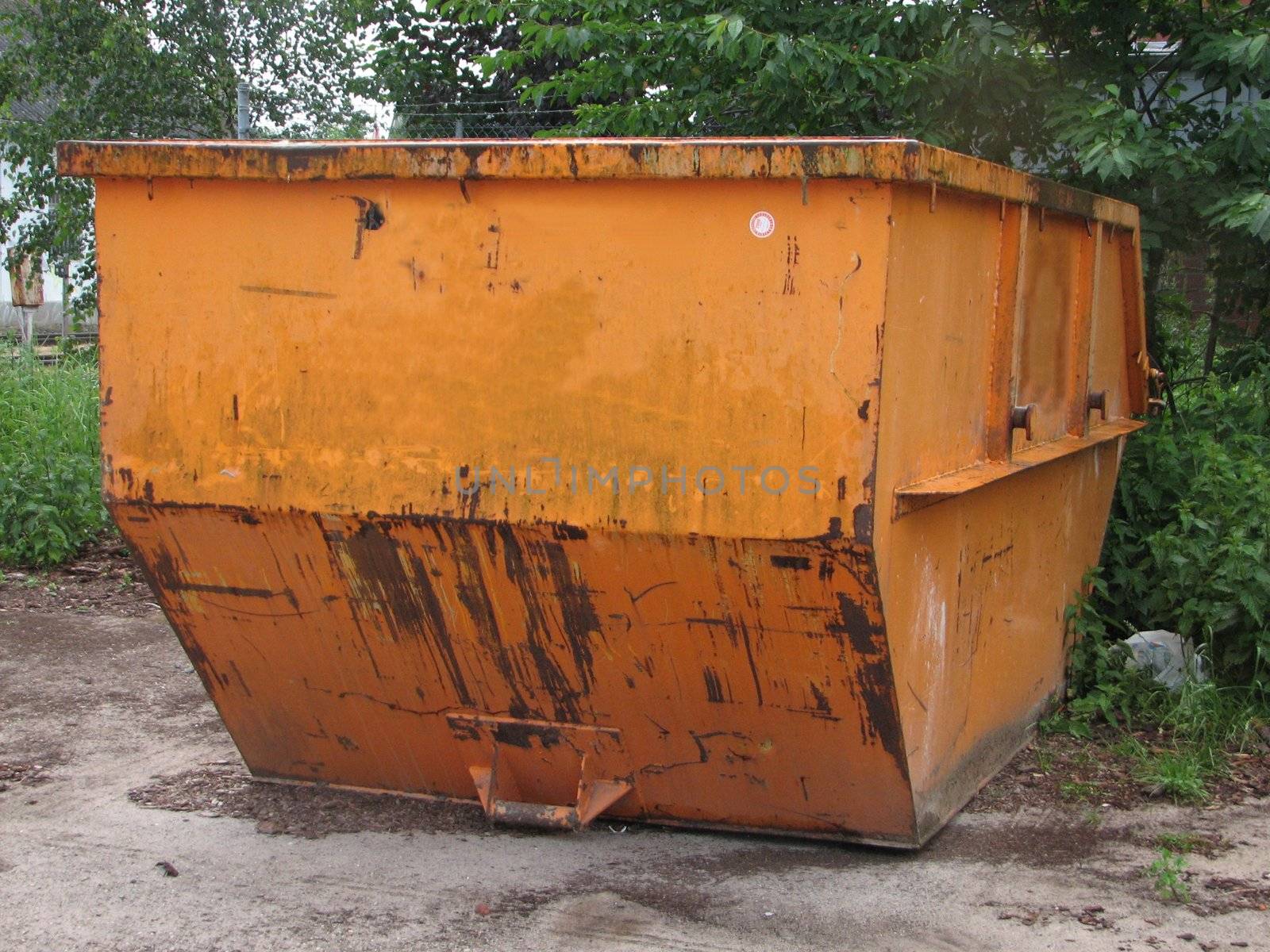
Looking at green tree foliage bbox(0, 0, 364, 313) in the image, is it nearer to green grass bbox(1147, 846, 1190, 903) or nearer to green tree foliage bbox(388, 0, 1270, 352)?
green tree foliage bbox(388, 0, 1270, 352)

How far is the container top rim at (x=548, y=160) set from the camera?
2.86 metres

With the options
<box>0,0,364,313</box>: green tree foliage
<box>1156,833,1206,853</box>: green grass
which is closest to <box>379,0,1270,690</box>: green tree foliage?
<box>1156,833,1206,853</box>: green grass

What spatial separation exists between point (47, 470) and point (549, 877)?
215 inches

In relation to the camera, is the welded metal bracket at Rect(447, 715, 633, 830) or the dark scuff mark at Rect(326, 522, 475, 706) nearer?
the dark scuff mark at Rect(326, 522, 475, 706)

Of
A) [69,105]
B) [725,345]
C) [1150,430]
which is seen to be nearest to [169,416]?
[725,345]

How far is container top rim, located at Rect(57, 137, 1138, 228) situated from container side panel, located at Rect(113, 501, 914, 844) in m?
0.80

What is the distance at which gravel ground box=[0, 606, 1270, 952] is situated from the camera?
3172mm

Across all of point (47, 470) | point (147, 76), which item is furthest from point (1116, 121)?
point (147, 76)

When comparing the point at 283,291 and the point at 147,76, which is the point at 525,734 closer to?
the point at 283,291

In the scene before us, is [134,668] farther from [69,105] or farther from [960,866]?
[69,105]

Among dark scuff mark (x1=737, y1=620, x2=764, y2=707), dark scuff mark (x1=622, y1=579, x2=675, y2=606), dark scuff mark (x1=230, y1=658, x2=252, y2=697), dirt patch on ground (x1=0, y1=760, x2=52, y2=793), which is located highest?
dark scuff mark (x1=622, y1=579, x2=675, y2=606)

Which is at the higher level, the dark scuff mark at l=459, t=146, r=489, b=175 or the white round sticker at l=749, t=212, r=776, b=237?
the dark scuff mark at l=459, t=146, r=489, b=175

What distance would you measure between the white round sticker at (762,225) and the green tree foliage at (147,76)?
8745 millimetres

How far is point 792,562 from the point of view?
3.02 meters
